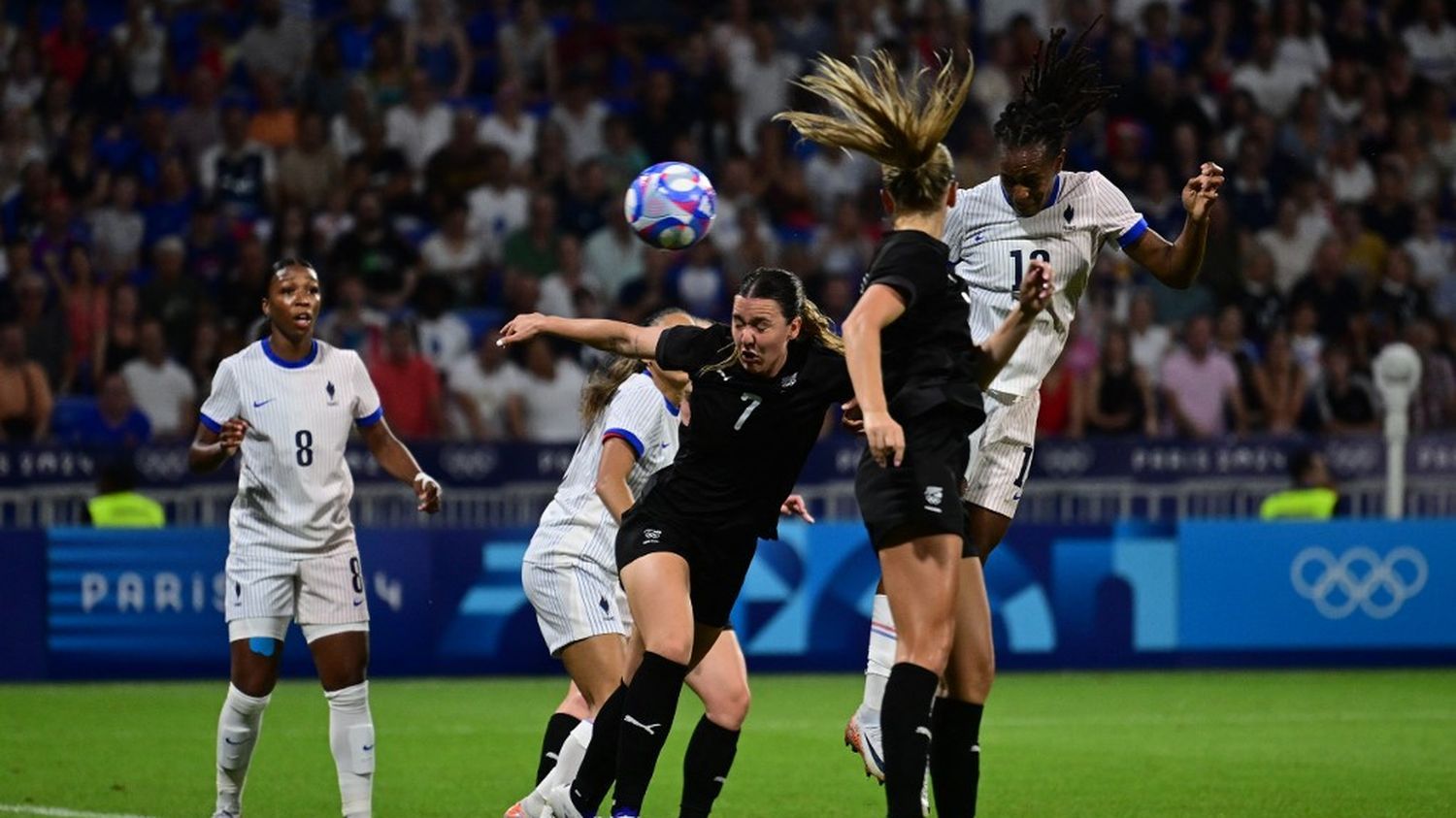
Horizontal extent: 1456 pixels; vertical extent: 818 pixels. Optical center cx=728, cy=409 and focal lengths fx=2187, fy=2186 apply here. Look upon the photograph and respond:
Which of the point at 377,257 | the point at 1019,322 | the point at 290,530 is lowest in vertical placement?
the point at 290,530

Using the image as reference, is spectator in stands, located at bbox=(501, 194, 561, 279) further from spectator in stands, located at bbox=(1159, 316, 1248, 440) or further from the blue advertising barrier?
spectator in stands, located at bbox=(1159, 316, 1248, 440)

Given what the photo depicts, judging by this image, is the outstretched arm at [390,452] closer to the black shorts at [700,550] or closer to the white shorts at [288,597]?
the white shorts at [288,597]

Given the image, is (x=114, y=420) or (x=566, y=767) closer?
(x=566, y=767)

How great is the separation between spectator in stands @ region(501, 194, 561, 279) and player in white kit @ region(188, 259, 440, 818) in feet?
31.2

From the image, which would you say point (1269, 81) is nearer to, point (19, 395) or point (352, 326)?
point (352, 326)

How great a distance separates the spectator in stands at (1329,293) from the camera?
18922 mm

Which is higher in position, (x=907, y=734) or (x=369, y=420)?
(x=369, y=420)

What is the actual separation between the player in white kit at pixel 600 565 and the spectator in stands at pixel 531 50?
11.9 metres

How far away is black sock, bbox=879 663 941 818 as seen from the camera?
675 centimetres

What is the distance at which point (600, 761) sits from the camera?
7531 mm

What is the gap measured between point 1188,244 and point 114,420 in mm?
10351

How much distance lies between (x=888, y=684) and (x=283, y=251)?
11.6 meters

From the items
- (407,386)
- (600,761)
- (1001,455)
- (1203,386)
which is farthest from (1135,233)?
(1203,386)

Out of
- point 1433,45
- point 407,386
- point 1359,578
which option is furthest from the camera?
point 1433,45
